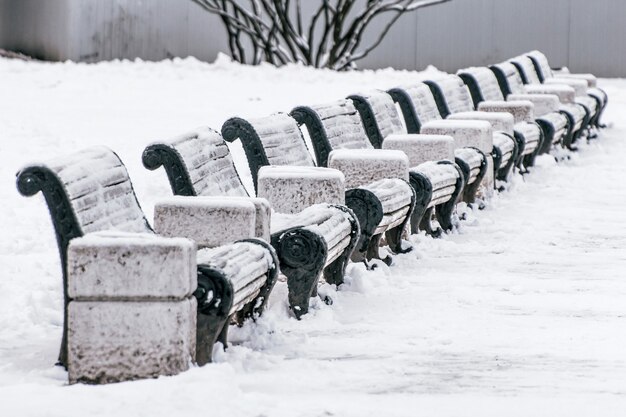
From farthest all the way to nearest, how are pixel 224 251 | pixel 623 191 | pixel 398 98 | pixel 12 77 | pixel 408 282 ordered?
pixel 12 77 < pixel 623 191 < pixel 398 98 < pixel 408 282 < pixel 224 251

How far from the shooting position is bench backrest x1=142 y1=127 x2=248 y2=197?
7516 millimetres

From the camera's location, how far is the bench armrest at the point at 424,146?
1124cm

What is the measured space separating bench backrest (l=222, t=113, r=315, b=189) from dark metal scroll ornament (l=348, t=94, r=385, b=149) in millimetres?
1943

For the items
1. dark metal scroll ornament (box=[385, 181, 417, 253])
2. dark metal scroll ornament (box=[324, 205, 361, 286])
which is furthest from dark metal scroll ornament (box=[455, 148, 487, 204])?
dark metal scroll ornament (box=[324, 205, 361, 286])

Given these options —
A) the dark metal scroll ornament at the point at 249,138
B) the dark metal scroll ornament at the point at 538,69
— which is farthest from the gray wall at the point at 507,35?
the dark metal scroll ornament at the point at 249,138

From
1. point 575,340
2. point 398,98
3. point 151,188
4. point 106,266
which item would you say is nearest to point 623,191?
point 398,98

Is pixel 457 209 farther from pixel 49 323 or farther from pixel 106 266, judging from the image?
pixel 106 266

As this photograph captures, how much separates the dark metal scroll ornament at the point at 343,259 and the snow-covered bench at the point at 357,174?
36 cm

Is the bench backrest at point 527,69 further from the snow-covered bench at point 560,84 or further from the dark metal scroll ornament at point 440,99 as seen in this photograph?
the dark metal scroll ornament at point 440,99

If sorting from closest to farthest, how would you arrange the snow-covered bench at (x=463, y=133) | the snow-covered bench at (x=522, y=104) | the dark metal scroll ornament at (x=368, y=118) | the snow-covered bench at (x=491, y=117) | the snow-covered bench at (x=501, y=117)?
the dark metal scroll ornament at (x=368, y=118), the snow-covered bench at (x=463, y=133), the snow-covered bench at (x=491, y=117), the snow-covered bench at (x=501, y=117), the snow-covered bench at (x=522, y=104)

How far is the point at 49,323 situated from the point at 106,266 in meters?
1.69

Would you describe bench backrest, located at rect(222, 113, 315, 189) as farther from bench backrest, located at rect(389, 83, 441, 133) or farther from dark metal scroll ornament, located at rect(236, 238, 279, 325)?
bench backrest, located at rect(389, 83, 441, 133)

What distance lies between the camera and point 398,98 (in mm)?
12984

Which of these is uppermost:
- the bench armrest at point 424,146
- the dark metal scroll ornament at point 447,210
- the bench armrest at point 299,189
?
the bench armrest at point 299,189
